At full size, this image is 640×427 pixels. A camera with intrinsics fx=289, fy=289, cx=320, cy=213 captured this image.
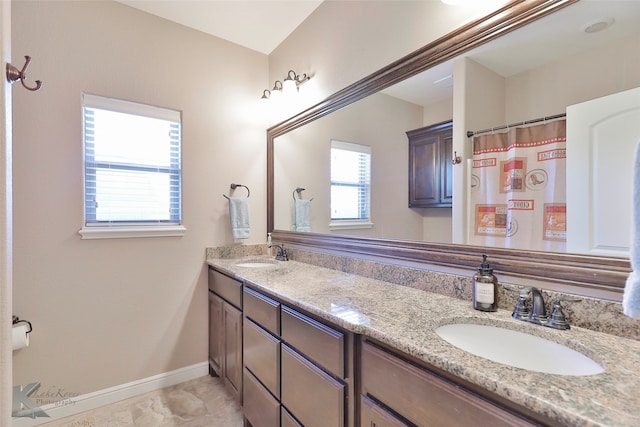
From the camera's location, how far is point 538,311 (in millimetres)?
934

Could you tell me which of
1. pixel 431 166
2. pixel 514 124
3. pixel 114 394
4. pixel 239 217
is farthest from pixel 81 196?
pixel 514 124

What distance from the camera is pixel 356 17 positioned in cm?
175

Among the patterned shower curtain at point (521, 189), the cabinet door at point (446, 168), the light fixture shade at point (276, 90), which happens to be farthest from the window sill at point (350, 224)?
the light fixture shade at point (276, 90)

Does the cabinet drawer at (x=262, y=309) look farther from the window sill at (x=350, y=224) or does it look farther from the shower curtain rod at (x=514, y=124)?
the shower curtain rod at (x=514, y=124)

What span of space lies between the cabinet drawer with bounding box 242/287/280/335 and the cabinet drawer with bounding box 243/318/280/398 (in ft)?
0.13

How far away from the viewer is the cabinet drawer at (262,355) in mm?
1373

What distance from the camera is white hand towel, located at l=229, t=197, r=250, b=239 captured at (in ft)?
7.89

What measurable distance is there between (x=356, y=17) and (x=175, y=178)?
1.70m

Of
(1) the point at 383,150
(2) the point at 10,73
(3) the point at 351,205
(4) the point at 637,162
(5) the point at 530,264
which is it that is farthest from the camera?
(3) the point at 351,205

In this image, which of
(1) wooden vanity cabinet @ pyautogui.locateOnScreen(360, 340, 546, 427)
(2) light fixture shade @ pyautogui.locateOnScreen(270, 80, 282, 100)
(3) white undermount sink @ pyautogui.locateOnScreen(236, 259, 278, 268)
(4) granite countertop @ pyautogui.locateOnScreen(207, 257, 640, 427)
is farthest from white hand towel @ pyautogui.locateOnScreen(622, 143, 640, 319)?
(2) light fixture shade @ pyautogui.locateOnScreen(270, 80, 282, 100)

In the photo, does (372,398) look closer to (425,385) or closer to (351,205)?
(425,385)

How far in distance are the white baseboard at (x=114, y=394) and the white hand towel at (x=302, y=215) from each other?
1.35 metres

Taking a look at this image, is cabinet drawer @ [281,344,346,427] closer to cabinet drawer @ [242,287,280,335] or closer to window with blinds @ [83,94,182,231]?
cabinet drawer @ [242,287,280,335]

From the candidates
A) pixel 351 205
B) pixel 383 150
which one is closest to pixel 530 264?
pixel 383 150
